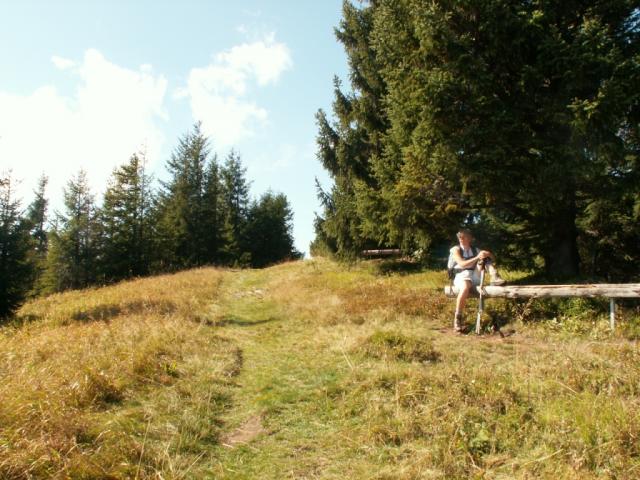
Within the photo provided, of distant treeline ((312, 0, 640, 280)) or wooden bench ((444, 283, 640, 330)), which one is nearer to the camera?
wooden bench ((444, 283, 640, 330))

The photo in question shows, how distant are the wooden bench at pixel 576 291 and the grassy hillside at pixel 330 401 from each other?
0.52m

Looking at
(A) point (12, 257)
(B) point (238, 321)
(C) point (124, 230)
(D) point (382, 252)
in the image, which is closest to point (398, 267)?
(D) point (382, 252)

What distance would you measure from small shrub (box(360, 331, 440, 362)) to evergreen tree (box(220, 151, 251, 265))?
37082 mm

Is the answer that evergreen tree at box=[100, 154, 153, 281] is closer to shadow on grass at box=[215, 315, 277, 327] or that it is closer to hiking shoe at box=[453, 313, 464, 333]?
shadow on grass at box=[215, 315, 277, 327]

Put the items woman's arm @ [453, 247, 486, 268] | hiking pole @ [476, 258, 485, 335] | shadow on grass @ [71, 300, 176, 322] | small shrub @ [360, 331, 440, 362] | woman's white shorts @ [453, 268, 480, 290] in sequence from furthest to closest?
1. shadow on grass @ [71, 300, 176, 322]
2. woman's white shorts @ [453, 268, 480, 290]
3. woman's arm @ [453, 247, 486, 268]
4. hiking pole @ [476, 258, 485, 335]
5. small shrub @ [360, 331, 440, 362]

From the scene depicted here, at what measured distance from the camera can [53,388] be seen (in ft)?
14.9

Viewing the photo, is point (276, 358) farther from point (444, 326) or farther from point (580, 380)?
point (580, 380)

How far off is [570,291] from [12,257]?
19.7 m

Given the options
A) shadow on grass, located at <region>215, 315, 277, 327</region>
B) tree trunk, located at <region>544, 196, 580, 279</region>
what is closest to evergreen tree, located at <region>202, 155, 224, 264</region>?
shadow on grass, located at <region>215, 315, 277, 327</region>

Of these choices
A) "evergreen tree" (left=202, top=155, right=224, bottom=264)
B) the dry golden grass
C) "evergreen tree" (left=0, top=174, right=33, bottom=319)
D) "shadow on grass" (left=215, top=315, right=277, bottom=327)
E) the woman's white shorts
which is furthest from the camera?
"evergreen tree" (left=202, top=155, right=224, bottom=264)

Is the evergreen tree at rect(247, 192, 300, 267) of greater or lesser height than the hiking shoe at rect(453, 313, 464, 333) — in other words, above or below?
above

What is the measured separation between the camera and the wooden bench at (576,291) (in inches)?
281

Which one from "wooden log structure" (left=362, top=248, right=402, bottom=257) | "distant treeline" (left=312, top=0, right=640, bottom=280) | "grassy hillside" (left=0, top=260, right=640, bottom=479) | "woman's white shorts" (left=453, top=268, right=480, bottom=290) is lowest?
"grassy hillside" (left=0, top=260, right=640, bottom=479)

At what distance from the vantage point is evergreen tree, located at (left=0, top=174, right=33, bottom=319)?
1454cm
